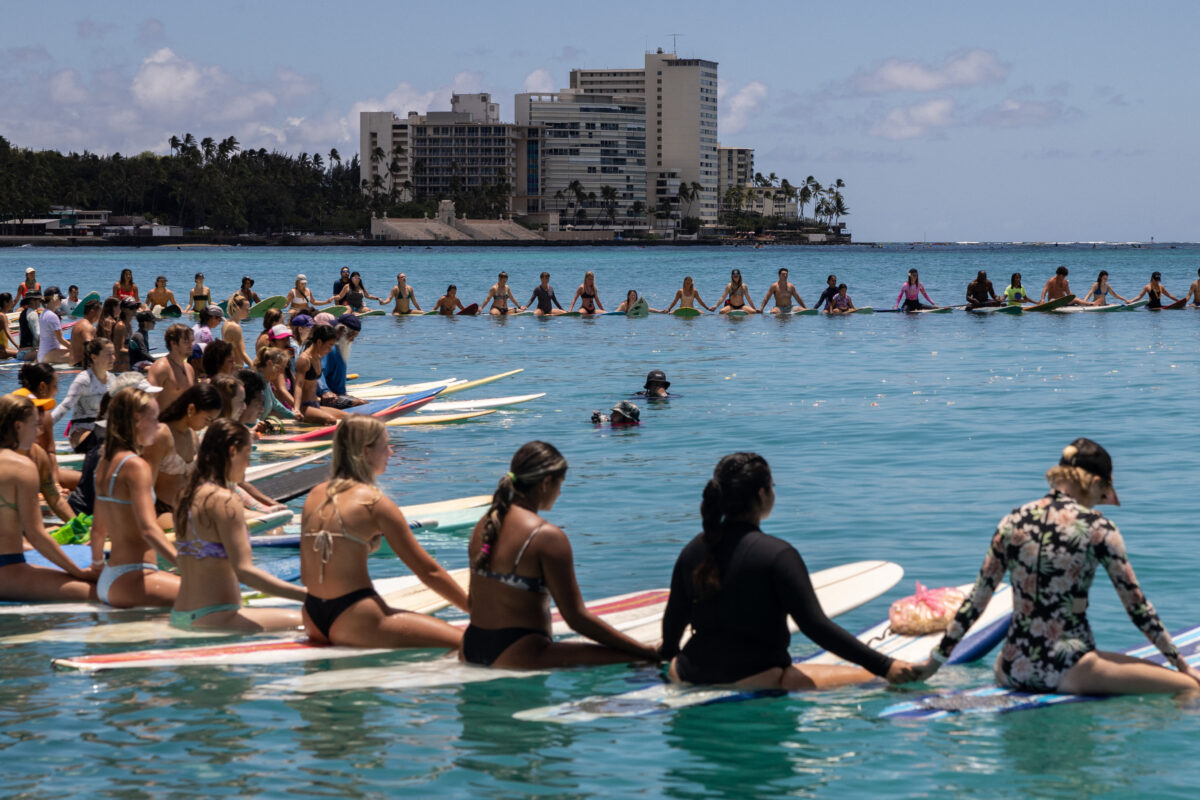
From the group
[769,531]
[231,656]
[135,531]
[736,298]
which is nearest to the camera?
[231,656]

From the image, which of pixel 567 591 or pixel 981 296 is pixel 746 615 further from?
pixel 981 296

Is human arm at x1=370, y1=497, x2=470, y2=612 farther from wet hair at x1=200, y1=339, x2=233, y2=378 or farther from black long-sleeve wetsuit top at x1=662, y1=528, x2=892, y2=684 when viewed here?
wet hair at x1=200, y1=339, x2=233, y2=378

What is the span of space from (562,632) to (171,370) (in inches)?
248

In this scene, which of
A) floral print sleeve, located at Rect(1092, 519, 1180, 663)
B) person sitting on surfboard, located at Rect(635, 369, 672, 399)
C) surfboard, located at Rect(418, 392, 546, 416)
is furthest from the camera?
person sitting on surfboard, located at Rect(635, 369, 672, 399)

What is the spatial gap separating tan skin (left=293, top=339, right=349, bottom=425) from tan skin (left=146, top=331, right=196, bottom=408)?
253cm

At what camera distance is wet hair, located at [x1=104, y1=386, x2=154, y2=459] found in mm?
7391

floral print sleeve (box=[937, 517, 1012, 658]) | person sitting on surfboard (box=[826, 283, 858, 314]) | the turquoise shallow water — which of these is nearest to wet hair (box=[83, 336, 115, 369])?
the turquoise shallow water

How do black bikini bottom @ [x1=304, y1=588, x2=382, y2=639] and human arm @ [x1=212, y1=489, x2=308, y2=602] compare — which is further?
human arm @ [x1=212, y1=489, x2=308, y2=602]

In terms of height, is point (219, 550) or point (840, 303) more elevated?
point (840, 303)

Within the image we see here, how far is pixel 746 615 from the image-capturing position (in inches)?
232

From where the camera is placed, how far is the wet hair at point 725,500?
562 cm

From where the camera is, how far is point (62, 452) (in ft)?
42.1

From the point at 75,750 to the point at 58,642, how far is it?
184cm

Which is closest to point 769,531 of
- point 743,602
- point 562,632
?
point 562,632
